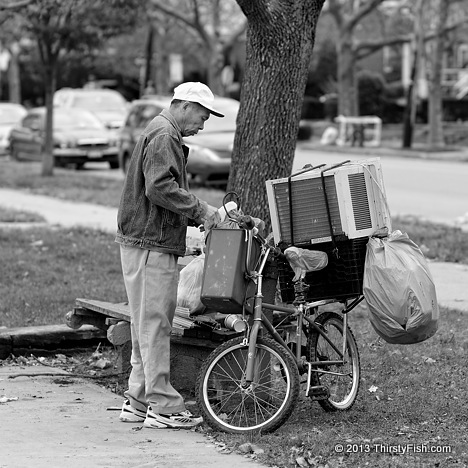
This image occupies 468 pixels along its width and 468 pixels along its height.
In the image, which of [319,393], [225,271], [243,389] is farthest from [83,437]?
[319,393]

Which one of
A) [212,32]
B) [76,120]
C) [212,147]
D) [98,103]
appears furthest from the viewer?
[212,32]

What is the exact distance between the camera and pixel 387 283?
567cm

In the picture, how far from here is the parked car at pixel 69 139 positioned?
25.5 metres

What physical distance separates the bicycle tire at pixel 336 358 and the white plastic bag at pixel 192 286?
0.70m

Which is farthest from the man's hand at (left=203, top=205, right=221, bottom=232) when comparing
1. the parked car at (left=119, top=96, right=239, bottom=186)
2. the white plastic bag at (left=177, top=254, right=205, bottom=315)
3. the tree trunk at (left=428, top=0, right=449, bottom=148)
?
the tree trunk at (left=428, top=0, right=449, bottom=148)

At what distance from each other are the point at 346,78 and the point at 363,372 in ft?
94.3

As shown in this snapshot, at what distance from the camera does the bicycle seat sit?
18.9 feet

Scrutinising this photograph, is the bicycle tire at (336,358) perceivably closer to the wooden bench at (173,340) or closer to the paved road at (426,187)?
the wooden bench at (173,340)

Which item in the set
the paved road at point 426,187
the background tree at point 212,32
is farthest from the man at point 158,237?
the background tree at point 212,32

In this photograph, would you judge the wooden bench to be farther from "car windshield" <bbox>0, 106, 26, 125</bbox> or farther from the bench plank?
"car windshield" <bbox>0, 106, 26, 125</bbox>

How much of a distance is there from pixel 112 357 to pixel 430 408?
8.15ft

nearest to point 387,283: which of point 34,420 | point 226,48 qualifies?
point 34,420

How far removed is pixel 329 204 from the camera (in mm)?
5891

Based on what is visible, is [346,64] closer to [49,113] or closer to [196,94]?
[49,113]
